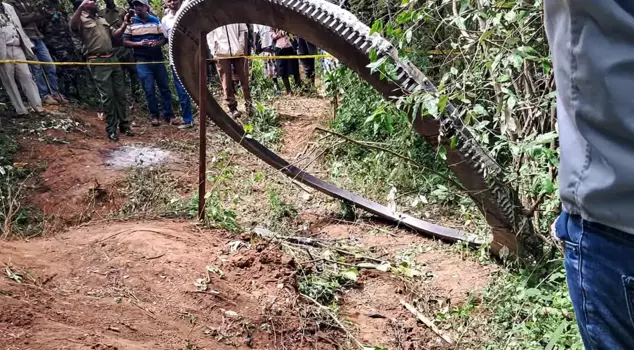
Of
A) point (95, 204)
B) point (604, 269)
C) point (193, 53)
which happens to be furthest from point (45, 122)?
point (604, 269)

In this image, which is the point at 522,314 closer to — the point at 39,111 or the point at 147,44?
the point at 147,44

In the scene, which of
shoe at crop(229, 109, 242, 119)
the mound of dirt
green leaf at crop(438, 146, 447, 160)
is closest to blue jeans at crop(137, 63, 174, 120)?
shoe at crop(229, 109, 242, 119)

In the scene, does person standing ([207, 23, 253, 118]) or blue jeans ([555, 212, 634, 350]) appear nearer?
blue jeans ([555, 212, 634, 350])

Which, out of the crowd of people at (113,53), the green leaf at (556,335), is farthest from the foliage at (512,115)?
the crowd of people at (113,53)

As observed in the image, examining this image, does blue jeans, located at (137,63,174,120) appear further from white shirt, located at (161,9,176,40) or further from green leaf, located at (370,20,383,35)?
green leaf, located at (370,20,383,35)

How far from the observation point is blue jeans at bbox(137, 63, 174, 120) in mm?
8383

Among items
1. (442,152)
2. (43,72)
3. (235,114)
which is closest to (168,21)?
(235,114)

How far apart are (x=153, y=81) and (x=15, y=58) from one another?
1919mm

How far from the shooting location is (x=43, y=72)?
8.55 m

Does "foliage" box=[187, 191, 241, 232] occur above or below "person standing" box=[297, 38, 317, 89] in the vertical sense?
below

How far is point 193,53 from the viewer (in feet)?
14.4

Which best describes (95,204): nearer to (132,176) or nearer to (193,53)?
(132,176)

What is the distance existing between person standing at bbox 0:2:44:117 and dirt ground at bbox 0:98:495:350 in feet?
11.5

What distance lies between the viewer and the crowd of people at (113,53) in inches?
295
